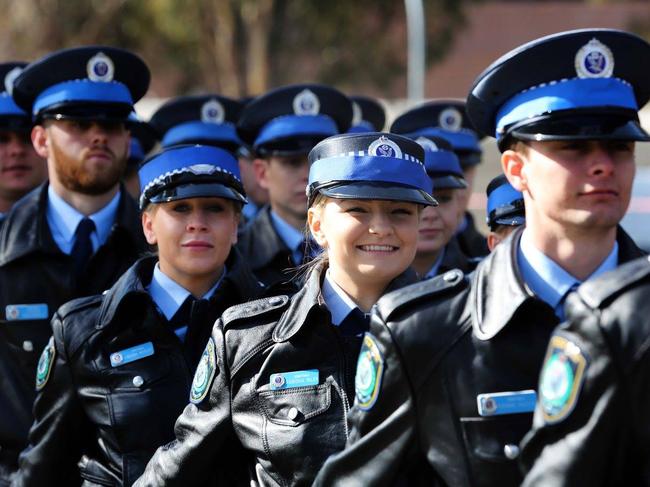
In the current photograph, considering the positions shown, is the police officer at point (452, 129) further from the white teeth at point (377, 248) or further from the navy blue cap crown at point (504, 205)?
the white teeth at point (377, 248)

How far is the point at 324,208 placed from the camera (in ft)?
12.4

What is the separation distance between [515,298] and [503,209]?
2049 mm

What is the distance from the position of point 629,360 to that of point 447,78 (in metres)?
35.3

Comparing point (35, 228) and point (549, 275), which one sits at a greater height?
point (35, 228)

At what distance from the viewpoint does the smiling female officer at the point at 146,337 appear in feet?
13.7

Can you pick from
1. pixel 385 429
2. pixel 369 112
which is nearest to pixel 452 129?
pixel 369 112

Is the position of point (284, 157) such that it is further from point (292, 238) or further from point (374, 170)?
point (374, 170)

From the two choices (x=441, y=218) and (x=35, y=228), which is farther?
(x=441, y=218)

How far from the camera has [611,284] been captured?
254 cm

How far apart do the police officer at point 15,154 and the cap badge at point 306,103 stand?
1331 mm

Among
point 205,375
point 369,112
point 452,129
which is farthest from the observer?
point 369,112

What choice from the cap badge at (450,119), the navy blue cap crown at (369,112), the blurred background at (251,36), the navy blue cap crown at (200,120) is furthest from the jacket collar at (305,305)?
the blurred background at (251,36)

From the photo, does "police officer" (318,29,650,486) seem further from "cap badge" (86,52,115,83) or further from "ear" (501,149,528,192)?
"cap badge" (86,52,115,83)

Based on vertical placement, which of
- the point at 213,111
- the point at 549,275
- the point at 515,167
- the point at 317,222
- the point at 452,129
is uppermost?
the point at 213,111
